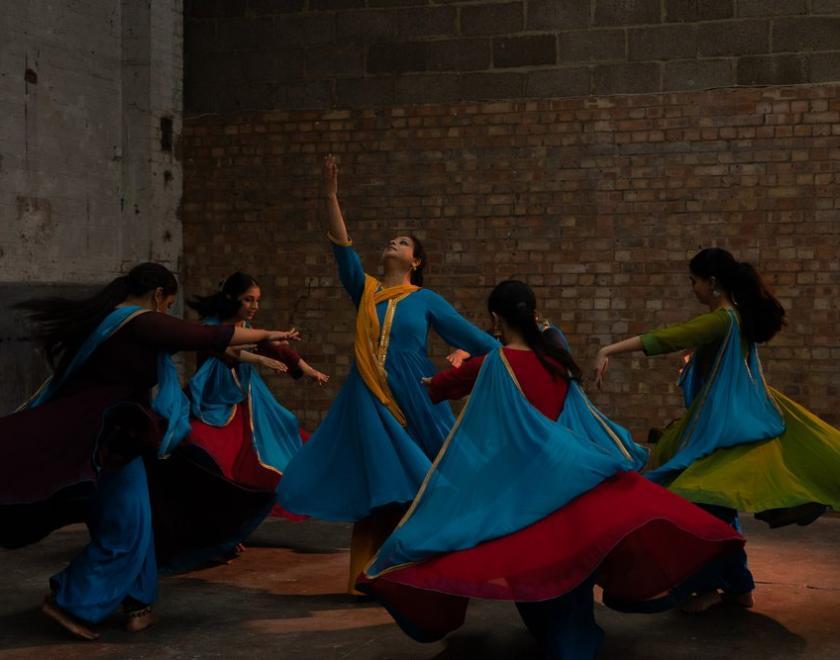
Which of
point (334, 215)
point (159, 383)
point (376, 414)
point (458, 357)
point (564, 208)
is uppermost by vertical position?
point (564, 208)

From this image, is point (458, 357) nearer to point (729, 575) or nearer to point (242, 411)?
point (729, 575)

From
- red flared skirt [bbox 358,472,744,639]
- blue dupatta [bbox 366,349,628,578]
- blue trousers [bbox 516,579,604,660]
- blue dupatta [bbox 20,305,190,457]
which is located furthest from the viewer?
blue dupatta [bbox 20,305,190,457]

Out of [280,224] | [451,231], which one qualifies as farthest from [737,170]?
[280,224]

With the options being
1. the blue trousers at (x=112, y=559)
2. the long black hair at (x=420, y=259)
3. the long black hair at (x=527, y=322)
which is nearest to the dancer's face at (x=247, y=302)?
the long black hair at (x=420, y=259)

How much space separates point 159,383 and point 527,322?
1.70m

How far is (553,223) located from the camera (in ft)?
34.9

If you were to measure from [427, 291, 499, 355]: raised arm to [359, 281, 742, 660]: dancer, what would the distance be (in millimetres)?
1277

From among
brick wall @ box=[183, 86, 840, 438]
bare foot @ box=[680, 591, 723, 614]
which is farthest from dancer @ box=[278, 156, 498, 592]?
brick wall @ box=[183, 86, 840, 438]

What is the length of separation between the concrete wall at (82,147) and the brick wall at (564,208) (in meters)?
0.44

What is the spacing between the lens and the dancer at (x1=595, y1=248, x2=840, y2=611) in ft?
18.9

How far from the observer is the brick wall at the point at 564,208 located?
33.1 feet

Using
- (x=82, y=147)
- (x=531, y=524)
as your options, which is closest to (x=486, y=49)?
(x=82, y=147)

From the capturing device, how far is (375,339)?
6.41 metres

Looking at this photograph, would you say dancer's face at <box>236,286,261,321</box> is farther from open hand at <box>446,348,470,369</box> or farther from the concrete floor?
open hand at <box>446,348,470,369</box>
